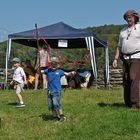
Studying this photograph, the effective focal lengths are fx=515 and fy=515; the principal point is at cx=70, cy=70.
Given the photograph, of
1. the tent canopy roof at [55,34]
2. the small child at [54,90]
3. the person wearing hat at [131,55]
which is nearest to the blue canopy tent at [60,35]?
the tent canopy roof at [55,34]

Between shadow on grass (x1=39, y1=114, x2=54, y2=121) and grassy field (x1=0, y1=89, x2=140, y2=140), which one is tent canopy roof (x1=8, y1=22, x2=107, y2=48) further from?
shadow on grass (x1=39, y1=114, x2=54, y2=121)

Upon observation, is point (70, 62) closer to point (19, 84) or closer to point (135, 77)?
point (19, 84)

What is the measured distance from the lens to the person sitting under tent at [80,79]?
60.3 feet


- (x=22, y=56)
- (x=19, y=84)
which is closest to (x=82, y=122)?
(x=19, y=84)

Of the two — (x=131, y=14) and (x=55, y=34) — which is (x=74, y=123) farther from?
(x=55, y=34)

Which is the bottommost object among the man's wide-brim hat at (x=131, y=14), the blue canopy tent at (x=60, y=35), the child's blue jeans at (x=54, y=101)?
the child's blue jeans at (x=54, y=101)

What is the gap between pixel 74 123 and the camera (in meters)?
8.41

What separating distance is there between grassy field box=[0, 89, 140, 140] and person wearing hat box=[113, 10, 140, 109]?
0.32m

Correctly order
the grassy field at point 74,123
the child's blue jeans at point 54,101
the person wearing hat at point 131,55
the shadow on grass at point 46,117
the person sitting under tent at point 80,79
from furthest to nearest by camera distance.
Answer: the person sitting under tent at point 80,79 → the person wearing hat at point 131,55 → the shadow on grass at point 46,117 → the child's blue jeans at point 54,101 → the grassy field at point 74,123

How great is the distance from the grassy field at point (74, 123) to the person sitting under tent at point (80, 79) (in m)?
6.73

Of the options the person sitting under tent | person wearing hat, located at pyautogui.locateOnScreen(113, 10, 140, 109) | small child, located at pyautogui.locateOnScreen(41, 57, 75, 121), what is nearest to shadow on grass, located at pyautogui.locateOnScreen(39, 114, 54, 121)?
small child, located at pyautogui.locateOnScreen(41, 57, 75, 121)

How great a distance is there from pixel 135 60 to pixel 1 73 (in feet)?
38.8

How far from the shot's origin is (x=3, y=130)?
8.05 m

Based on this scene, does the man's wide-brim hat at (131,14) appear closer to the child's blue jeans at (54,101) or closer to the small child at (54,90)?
the small child at (54,90)
